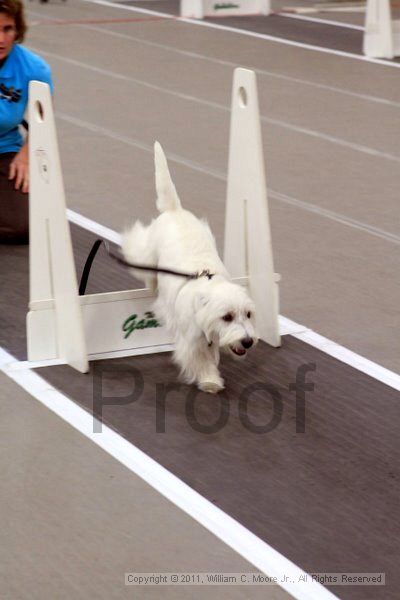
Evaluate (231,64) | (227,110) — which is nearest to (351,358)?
(227,110)

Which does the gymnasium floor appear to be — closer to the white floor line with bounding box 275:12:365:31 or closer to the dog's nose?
the dog's nose

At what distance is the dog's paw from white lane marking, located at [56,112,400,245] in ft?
5.85

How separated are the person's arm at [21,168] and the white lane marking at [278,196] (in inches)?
54.2

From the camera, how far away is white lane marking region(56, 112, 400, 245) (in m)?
5.16

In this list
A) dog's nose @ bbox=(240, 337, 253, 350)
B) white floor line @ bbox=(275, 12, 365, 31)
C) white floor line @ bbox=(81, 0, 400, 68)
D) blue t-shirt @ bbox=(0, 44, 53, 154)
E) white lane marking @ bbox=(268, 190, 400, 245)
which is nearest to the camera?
dog's nose @ bbox=(240, 337, 253, 350)

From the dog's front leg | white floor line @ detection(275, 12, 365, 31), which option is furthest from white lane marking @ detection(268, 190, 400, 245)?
white floor line @ detection(275, 12, 365, 31)

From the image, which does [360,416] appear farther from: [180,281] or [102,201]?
[102,201]

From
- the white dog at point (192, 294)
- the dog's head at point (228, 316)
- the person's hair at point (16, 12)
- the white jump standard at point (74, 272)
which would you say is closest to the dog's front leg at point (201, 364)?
the white dog at point (192, 294)

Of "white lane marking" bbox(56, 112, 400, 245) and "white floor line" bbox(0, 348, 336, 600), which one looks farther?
"white lane marking" bbox(56, 112, 400, 245)

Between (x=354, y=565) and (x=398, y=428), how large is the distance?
0.73 m

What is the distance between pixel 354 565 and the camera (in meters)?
2.60

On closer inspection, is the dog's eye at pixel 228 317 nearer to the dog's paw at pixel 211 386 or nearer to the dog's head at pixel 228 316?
the dog's head at pixel 228 316

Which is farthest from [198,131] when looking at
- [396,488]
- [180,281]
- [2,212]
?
[396,488]

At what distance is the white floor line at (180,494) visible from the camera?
2.55 m
